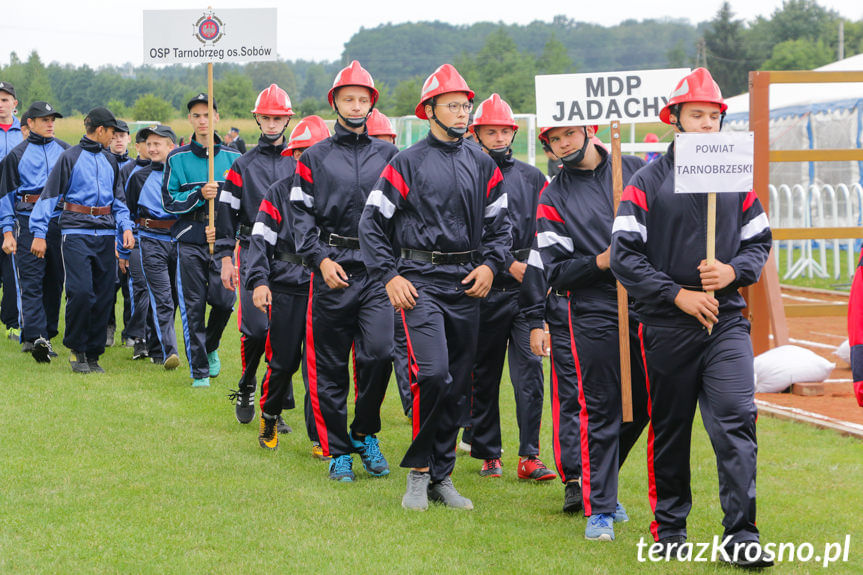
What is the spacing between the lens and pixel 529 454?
7.37m

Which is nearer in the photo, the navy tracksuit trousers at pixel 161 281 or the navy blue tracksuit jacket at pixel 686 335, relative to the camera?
the navy blue tracksuit jacket at pixel 686 335

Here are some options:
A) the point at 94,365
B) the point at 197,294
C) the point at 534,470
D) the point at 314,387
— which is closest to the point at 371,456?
the point at 314,387

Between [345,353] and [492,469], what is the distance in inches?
50.6

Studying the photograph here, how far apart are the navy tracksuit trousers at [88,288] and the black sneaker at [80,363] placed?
6cm

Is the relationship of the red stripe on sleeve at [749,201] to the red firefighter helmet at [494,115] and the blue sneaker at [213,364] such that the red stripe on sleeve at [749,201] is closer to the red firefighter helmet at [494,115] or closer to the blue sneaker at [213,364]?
the red firefighter helmet at [494,115]

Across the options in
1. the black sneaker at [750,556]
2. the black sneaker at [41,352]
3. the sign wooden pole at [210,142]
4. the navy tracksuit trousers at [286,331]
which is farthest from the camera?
the black sneaker at [41,352]

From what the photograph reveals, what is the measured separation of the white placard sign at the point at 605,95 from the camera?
21.2 ft

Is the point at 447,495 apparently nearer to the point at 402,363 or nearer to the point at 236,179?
the point at 402,363

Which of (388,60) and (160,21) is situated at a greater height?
(388,60)

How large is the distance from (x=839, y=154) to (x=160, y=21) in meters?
6.98

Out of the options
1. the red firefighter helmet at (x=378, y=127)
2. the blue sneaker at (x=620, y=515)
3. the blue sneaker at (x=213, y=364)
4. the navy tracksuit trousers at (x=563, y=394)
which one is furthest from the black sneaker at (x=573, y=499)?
the blue sneaker at (x=213, y=364)

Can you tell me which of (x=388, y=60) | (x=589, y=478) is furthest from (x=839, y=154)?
(x=388, y=60)

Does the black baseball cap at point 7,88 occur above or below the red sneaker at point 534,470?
above

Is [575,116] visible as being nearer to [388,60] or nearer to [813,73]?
[813,73]
